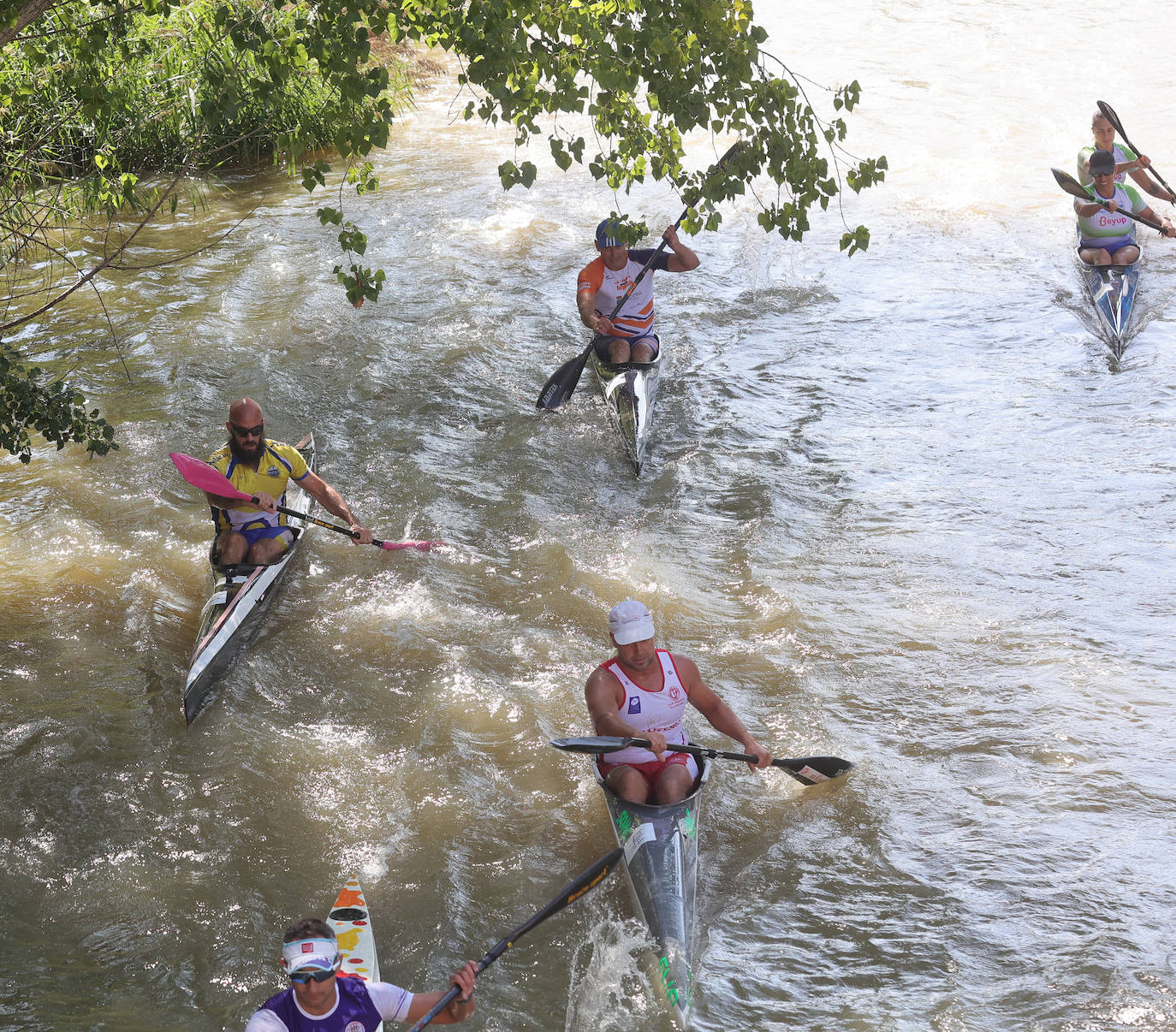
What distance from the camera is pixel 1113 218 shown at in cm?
1032

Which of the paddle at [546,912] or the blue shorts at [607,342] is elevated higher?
the blue shorts at [607,342]

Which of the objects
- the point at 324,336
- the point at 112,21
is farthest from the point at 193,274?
the point at 112,21

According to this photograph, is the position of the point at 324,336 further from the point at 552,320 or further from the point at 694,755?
the point at 694,755

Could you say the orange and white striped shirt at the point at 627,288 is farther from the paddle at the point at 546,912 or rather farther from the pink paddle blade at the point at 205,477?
the paddle at the point at 546,912

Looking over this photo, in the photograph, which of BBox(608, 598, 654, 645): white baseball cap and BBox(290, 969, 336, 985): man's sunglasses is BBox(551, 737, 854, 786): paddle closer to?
BBox(608, 598, 654, 645): white baseball cap

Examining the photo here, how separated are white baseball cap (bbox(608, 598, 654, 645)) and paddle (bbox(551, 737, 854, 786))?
0.43 meters

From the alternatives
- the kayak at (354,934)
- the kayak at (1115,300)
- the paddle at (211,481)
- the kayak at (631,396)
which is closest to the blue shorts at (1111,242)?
the kayak at (1115,300)

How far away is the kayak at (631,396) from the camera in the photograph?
853 centimetres

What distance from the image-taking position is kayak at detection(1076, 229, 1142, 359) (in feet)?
32.6

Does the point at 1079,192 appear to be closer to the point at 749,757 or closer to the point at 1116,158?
the point at 1116,158

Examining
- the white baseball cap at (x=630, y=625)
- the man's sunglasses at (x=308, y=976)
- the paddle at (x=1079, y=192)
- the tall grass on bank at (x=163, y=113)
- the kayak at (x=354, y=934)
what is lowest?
the kayak at (x=354, y=934)

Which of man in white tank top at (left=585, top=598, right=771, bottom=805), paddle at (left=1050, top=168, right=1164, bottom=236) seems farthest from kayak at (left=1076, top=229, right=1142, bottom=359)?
man in white tank top at (left=585, top=598, right=771, bottom=805)

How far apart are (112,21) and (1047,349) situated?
821 cm

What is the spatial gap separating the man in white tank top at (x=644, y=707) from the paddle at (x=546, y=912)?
1.36 feet
